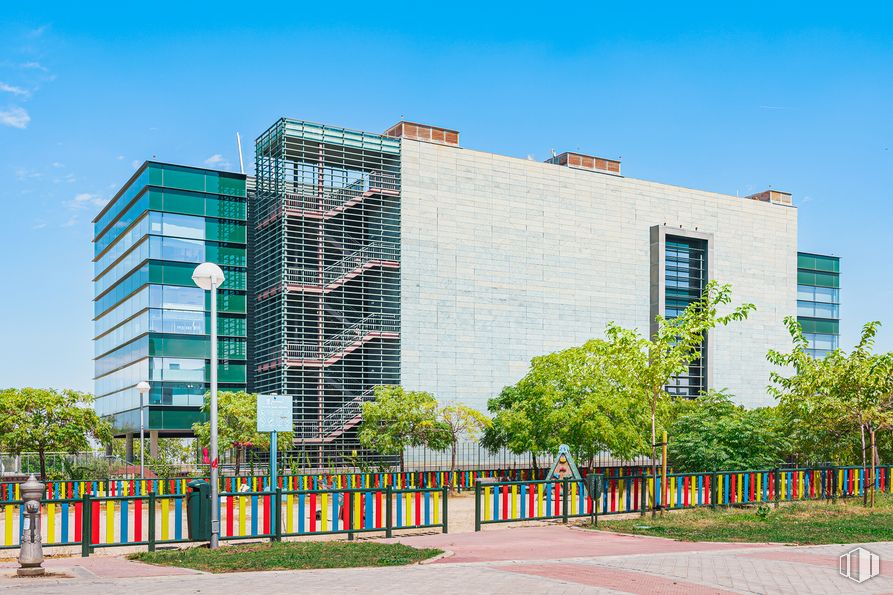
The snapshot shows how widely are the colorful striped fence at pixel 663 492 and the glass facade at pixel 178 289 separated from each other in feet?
94.8

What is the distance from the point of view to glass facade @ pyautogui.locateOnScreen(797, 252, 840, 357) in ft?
259

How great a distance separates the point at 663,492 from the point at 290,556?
11.5m

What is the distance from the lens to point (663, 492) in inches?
944

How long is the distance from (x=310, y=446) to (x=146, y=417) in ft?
35.7

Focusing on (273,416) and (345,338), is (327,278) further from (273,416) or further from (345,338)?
(273,416)

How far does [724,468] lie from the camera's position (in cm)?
2934

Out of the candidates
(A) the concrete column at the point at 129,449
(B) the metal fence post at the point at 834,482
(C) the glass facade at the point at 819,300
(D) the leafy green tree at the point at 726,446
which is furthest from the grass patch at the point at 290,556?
(C) the glass facade at the point at 819,300

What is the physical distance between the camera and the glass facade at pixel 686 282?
183 ft

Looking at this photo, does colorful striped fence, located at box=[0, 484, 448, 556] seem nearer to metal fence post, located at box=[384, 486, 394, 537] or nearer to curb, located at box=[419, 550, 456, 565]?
metal fence post, located at box=[384, 486, 394, 537]

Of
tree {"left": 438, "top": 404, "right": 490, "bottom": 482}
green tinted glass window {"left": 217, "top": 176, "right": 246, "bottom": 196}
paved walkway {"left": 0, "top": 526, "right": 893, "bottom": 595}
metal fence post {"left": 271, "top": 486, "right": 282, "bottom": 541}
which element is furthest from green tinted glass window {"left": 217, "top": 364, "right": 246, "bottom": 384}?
paved walkway {"left": 0, "top": 526, "right": 893, "bottom": 595}

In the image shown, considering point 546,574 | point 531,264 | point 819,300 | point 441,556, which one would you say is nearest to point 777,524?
point 441,556

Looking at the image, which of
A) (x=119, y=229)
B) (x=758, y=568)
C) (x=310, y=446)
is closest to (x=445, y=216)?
(x=310, y=446)

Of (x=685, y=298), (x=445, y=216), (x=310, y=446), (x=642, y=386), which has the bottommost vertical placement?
(x=310, y=446)

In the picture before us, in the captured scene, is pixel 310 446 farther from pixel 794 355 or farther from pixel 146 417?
pixel 794 355
